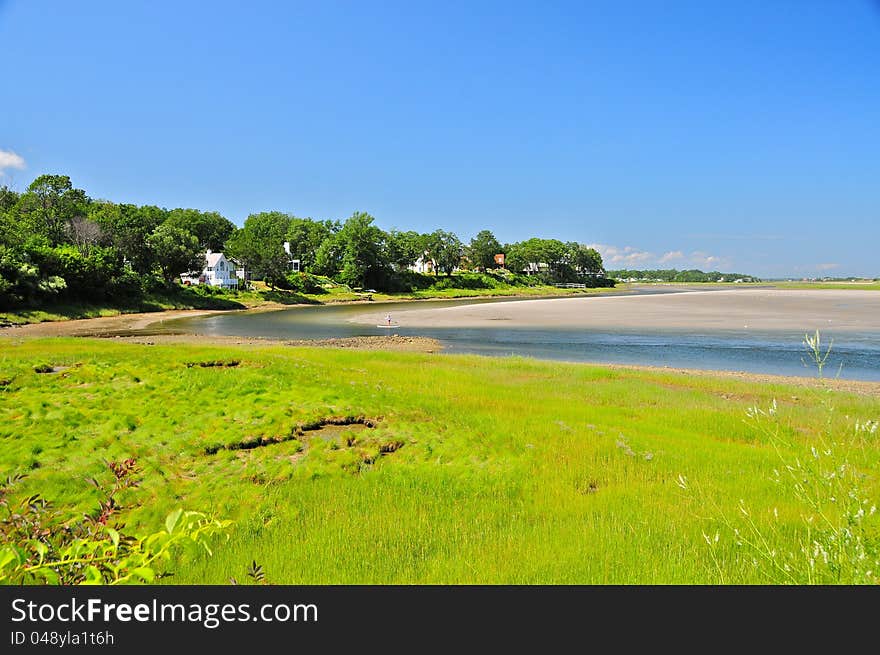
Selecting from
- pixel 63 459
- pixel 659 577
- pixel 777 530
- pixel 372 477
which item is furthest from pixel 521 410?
pixel 63 459

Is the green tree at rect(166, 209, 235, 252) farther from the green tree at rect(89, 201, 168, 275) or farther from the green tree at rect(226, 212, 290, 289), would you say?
the green tree at rect(89, 201, 168, 275)

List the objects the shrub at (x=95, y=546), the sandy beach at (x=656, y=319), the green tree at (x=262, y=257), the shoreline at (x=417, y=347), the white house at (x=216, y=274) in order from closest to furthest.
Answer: the shrub at (x=95, y=546) < the shoreline at (x=417, y=347) < the sandy beach at (x=656, y=319) < the white house at (x=216, y=274) < the green tree at (x=262, y=257)

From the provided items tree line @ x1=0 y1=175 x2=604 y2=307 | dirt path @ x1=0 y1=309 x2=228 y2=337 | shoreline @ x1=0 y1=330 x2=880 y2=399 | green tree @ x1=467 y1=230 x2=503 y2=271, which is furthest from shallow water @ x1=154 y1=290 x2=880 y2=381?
green tree @ x1=467 y1=230 x2=503 y2=271

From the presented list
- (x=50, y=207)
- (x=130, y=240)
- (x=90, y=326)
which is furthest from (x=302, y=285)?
(x=90, y=326)

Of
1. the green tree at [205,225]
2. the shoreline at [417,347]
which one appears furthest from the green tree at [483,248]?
the shoreline at [417,347]

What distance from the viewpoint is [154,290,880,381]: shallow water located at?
32812 millimetres

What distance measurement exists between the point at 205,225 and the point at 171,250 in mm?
69005

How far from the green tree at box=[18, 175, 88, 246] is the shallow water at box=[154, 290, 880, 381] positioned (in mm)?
43362

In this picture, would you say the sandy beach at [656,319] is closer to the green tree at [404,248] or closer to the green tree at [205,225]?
the green tree at [404,248]

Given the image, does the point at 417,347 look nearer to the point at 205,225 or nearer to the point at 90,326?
the point at 90,326

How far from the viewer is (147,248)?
289 feet

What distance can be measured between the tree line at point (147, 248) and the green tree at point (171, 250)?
0.17 m

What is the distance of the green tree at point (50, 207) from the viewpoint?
86188mm
